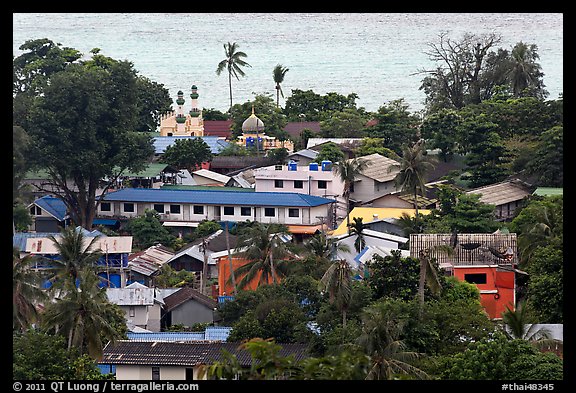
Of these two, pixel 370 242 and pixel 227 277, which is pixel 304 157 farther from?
pixel 227 277

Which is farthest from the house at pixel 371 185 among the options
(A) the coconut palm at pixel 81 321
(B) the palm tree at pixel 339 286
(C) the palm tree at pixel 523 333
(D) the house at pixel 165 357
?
(A) the coconut palm at pixel 81 321

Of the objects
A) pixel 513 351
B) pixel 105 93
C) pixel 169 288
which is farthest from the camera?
pixel 105 93

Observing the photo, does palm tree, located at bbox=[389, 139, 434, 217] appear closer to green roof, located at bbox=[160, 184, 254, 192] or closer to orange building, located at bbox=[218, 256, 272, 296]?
green roof, located at bbox=[160, 184, 254, 192]

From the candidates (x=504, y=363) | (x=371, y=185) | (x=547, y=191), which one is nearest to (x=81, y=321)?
(x=504, y=363)

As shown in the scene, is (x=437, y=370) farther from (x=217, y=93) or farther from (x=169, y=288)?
(x=217, y=93)

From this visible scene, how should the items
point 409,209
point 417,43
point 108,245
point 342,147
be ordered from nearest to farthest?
point 108,245, point 409,209, point 342,147, point 417,43

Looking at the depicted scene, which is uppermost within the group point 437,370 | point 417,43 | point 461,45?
point 417,43
